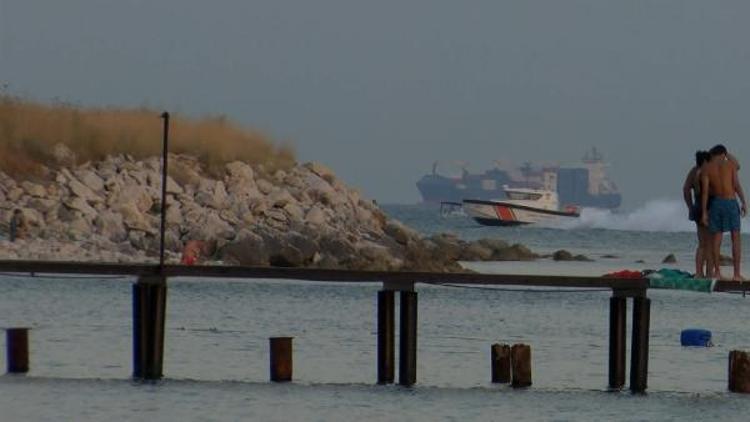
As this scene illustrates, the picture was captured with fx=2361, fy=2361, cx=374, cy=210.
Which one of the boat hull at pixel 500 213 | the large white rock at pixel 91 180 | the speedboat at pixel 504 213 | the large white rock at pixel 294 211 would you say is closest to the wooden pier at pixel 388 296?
the large white rock at pixel 91 180

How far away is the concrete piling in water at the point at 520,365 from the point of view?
30.8 meters

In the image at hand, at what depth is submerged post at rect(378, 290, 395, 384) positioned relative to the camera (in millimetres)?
29719

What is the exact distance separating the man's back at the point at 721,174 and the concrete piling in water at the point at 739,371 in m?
2.30

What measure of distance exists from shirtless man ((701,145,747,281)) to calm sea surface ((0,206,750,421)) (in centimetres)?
217

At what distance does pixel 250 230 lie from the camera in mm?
62531

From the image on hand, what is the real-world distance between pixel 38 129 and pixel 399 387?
39.5 m

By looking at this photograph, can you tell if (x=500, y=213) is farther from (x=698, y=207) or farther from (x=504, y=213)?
(x=698, y=207)

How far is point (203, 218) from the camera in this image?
62312mm

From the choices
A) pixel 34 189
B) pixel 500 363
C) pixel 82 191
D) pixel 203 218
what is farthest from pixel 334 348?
pixel 82 191

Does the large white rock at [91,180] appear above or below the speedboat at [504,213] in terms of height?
below

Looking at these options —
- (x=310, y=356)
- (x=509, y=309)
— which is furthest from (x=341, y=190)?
(x=310, y=356)

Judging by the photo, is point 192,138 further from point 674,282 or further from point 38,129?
point 674,282

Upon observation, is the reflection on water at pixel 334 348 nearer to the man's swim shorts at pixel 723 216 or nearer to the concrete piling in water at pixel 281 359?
the concrete piling in water at pixel 281 359

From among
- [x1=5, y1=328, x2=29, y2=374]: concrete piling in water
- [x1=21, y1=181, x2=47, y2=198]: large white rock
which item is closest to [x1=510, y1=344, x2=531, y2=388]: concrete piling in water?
[x1=5, y1=328, x2=29, y2=374]: concrete piling in water
